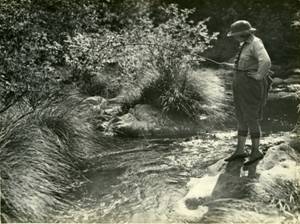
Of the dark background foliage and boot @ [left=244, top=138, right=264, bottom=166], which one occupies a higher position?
the dark background foliage

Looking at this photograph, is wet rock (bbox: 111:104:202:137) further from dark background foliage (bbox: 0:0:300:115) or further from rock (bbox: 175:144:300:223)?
rock (bbox: 175:144:300:223)

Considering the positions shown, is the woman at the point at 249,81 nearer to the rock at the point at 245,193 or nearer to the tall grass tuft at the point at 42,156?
the rock at the point at 245,193

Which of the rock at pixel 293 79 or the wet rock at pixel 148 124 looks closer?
the wet rock at pixel 148 124

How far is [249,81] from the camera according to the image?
407 centimetres

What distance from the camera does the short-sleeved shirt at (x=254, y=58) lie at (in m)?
3.92

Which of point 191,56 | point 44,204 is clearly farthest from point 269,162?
point 191,56

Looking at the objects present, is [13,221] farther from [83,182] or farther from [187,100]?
[187,100]

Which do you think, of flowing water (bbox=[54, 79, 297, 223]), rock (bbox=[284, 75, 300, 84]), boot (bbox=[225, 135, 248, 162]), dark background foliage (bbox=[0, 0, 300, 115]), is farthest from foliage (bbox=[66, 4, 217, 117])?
boot (bbox=[225, 135, 248, 162])

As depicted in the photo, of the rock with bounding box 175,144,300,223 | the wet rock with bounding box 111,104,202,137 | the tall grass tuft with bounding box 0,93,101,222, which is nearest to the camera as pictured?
the rock with bounding box 175,144,300,223

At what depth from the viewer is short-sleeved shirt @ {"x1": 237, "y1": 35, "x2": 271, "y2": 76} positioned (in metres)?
3.92

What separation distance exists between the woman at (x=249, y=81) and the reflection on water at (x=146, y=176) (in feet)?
1.10

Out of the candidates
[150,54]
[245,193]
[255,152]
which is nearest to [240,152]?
[255,152]

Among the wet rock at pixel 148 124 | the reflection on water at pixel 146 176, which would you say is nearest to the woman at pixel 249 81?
the reflection on water at pixel 146 176

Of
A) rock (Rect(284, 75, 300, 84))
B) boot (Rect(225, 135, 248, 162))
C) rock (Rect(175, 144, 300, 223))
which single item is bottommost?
rock (Rect(175, 144, 300, 223))
